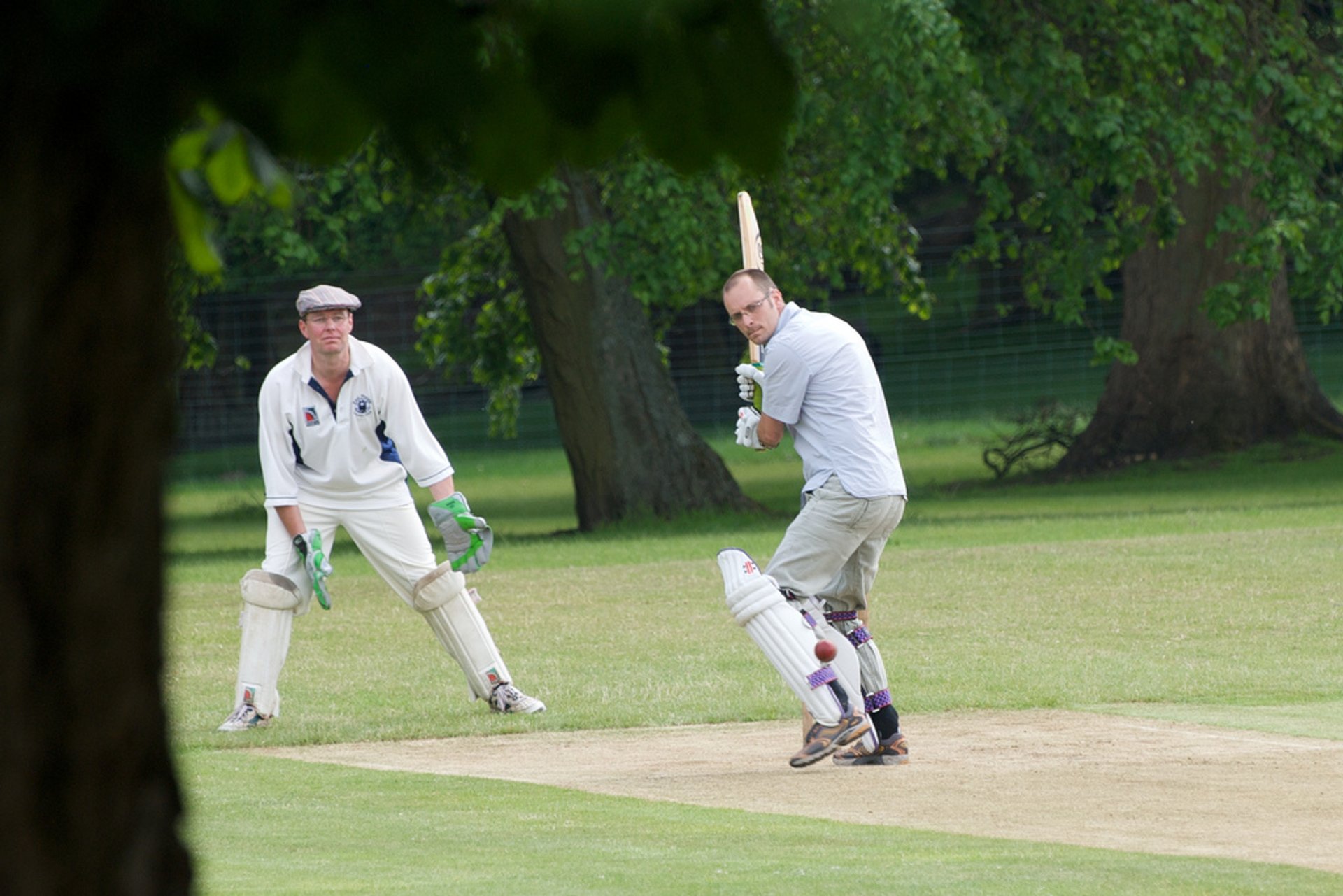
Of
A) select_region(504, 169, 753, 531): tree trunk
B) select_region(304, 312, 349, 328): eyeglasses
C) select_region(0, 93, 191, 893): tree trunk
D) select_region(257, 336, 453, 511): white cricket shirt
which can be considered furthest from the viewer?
select_region(504, 169, 753, 531): tree trunk

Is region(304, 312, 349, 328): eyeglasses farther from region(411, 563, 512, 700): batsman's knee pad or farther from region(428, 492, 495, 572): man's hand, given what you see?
region(411, 563, 512, 700): batsman's knee pad

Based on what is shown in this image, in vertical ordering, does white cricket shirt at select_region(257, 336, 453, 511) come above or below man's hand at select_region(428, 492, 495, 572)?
above

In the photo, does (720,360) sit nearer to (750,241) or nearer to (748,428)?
(750,241)

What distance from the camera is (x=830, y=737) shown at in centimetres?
823

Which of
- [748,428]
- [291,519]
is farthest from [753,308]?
[291,519]

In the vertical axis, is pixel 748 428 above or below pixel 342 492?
above

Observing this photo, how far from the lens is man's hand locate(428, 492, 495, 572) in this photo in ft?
34.6

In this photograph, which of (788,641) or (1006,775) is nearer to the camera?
(1006,775)

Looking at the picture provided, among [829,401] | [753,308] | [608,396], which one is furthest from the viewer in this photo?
[608,396]

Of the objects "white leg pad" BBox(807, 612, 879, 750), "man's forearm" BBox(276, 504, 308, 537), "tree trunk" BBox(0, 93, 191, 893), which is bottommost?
"white leg pad" BBox(807, 612, 879, 750)

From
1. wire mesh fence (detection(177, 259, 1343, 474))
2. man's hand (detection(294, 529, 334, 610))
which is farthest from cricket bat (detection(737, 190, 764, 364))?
wire mesh fence (detection(177, 259, 1343, 474))

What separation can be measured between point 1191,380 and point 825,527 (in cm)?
2281

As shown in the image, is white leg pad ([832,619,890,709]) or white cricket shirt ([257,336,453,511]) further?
white cricket shirt ([257,336,453,511])

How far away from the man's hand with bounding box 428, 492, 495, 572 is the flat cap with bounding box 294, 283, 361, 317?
3.47 feet
